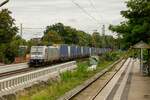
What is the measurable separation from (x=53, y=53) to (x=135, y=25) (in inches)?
1078

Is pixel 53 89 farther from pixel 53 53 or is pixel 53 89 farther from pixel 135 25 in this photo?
pixel 53 53

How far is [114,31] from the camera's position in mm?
43781

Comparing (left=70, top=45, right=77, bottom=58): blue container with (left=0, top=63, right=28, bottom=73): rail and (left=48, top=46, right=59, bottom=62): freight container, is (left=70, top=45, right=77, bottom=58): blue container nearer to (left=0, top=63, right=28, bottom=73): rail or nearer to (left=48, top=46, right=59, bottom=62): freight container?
(left=48, top=46, right=59, bottom=62): freight container

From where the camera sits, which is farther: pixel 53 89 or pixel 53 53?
pixel 53 53

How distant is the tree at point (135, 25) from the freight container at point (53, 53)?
22.5m

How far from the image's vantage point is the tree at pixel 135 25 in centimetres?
4036

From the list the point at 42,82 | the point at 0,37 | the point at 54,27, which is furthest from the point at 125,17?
the point at 54,27

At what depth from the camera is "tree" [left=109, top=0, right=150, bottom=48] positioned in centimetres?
4036

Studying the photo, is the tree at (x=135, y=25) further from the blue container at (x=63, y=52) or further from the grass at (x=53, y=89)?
the blue container at (x=63, y=52)

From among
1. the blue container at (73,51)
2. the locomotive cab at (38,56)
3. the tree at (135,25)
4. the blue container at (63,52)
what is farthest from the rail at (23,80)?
the blue container at (73,51)

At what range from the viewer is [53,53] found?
222 ft

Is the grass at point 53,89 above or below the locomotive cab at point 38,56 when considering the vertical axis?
below

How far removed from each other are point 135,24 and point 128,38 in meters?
1.35

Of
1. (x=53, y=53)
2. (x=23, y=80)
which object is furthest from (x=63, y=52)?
(x=23, y=80)
